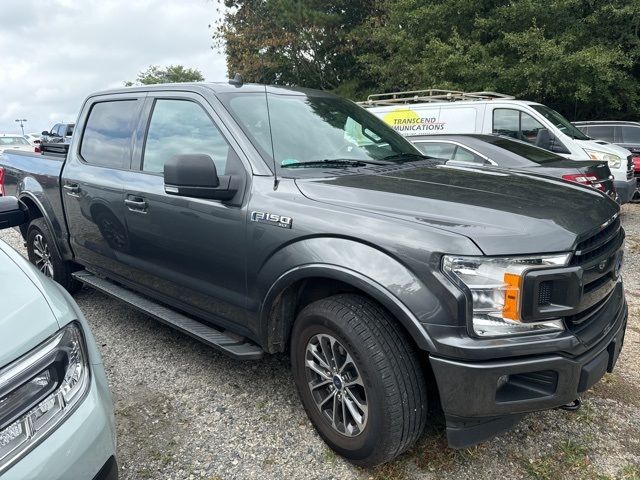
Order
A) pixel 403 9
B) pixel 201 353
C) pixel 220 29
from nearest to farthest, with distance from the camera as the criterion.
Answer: pixel 201 353 < pixel 403 9 < pixel 220 29

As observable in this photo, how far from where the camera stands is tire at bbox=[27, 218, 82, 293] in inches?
181

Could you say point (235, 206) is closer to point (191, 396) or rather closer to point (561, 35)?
point (191, 396)

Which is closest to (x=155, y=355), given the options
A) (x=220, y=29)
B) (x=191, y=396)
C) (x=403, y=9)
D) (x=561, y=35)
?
(x=191, y=396)

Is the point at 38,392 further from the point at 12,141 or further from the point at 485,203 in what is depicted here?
the point at 12,141

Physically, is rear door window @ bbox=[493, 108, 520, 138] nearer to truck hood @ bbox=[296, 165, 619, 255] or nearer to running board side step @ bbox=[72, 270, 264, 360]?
truck hood @ bbox=[296, 165, 619, 255]

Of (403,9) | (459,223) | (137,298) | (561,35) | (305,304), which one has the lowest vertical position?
(137,298)

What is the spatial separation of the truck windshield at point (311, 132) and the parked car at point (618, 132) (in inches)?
410

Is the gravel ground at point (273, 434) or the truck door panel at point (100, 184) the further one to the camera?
the truck door panel at point (100, 184)

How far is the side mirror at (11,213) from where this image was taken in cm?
246

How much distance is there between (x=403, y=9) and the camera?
17094 millimetres

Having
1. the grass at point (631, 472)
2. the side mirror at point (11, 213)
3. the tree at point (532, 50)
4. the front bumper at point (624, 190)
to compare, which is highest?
the tree at point (532, 50)

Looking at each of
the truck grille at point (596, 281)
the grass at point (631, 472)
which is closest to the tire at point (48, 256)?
the truck grille at point (596, 281)

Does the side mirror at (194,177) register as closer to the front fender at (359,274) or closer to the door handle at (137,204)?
the front fender at (359,274)

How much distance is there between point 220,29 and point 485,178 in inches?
996
